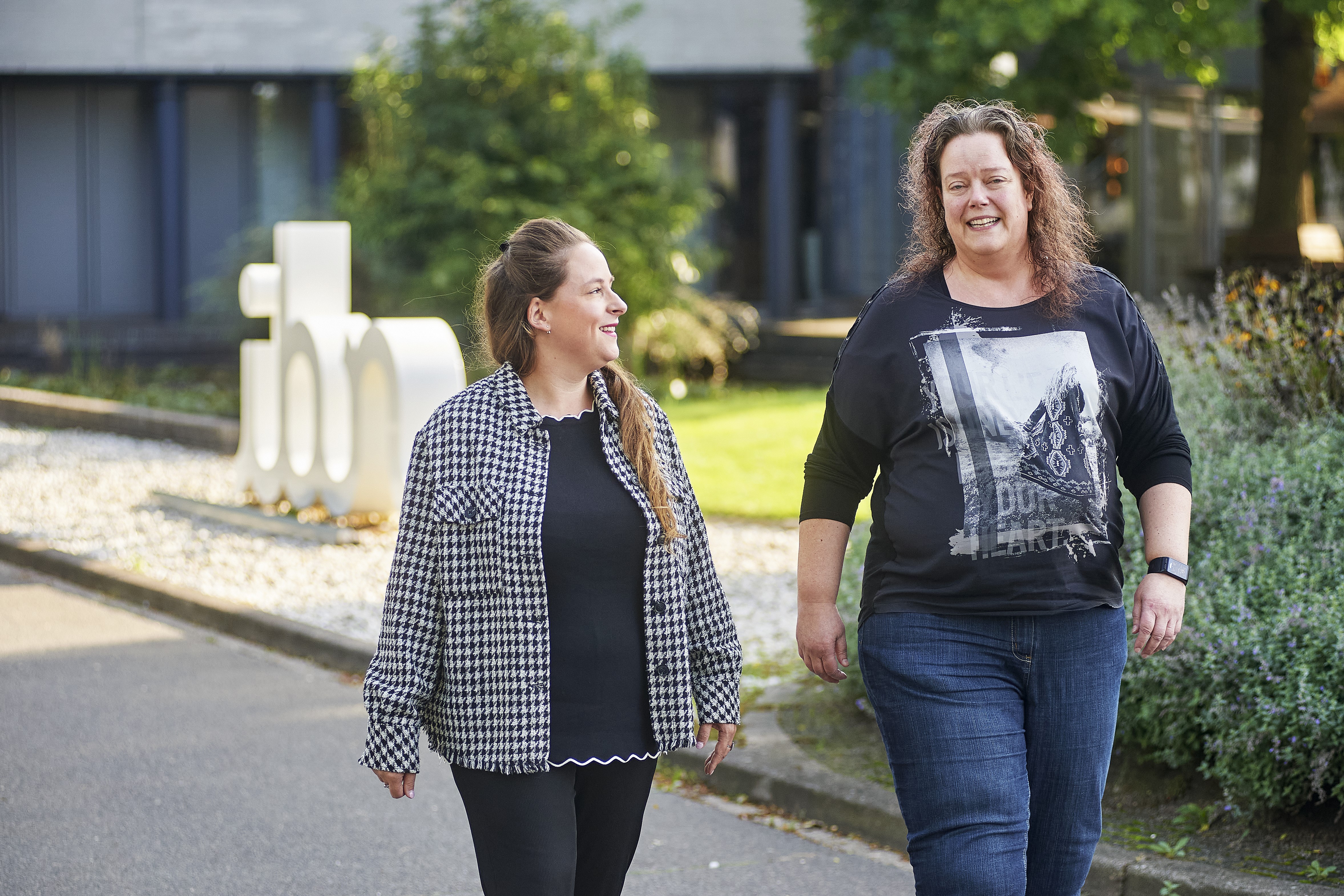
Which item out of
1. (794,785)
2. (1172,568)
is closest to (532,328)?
(1172,568)

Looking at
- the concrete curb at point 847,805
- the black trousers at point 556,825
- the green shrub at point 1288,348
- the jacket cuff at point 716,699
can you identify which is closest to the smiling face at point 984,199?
the jacket cuff at point 716,699

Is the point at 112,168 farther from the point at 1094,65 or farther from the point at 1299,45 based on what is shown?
the point at 1299,45

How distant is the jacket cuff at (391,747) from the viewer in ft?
9.05

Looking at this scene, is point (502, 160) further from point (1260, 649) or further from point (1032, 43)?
point (1260, 649)

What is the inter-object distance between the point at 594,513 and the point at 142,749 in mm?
3711

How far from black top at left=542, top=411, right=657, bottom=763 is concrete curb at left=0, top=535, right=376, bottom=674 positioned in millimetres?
4340

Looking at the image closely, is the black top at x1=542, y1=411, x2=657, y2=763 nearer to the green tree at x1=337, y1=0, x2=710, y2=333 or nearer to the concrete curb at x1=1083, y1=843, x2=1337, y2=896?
the concrete curb at x1=1083, y1=843, x2=1337, y2=896

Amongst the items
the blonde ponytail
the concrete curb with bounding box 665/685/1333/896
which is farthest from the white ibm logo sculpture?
the blonde ponytail

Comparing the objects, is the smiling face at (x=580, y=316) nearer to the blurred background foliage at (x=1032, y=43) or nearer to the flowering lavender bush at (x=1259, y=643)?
the flowering lavender bush at (x=1259, y=643)

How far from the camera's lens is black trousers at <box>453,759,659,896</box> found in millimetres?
2740

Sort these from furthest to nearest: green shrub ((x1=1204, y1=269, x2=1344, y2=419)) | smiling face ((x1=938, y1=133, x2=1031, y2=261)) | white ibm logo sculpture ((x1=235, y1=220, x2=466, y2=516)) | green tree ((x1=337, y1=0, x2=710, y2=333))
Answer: green tree ((x1=337, y1=0, x2=710, y2=333))
white ibm logo sculpture ((x1=235, y1=220, x2=466, y2=516))
green shrub ((x1=1204, y1=269, x2=1344, y2=419))
smiling face ((x1=938, y1=133, x2=1031, y2=261))

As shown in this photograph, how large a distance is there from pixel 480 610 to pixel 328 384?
318 inches

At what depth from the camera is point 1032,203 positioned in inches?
114

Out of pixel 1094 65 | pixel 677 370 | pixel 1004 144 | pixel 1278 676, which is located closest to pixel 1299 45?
pixel 1094 65
